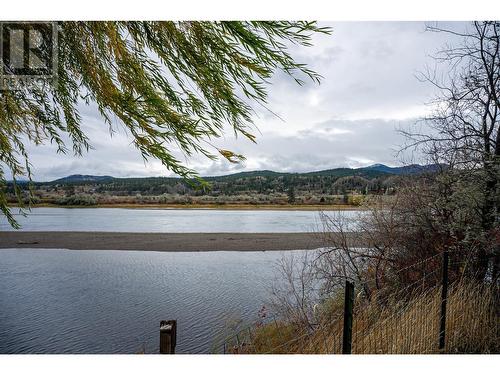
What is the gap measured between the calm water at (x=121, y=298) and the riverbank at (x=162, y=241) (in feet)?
3.55

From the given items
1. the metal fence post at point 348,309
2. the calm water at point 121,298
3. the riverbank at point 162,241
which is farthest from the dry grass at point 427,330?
the riverbank at point 162,241

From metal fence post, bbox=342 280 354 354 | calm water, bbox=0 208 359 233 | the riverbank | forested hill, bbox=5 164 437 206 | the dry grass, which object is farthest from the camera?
calm water, bbox=0 208 359 233

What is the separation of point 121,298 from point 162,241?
20.3ft

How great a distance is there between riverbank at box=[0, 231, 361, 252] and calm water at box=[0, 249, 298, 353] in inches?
42.6

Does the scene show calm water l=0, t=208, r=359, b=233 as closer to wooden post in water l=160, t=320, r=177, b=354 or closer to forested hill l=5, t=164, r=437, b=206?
forested hill l=5, t=164, r=437, b=206

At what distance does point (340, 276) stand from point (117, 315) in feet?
12.6

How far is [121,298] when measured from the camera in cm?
660

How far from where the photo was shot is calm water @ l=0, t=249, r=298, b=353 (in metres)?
4.69

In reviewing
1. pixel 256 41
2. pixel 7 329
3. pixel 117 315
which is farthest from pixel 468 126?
pixel 7 329

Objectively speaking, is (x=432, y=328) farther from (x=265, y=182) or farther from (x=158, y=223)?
(x=158, y=223)

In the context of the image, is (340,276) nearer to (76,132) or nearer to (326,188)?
(76,132)

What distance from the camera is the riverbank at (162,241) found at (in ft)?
37.6

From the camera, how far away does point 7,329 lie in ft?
16.2

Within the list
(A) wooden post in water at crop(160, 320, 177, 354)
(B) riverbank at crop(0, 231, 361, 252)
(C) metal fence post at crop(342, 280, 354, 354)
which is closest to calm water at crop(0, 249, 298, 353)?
(B) riverbank at crop(0, 231, 361, 252)
